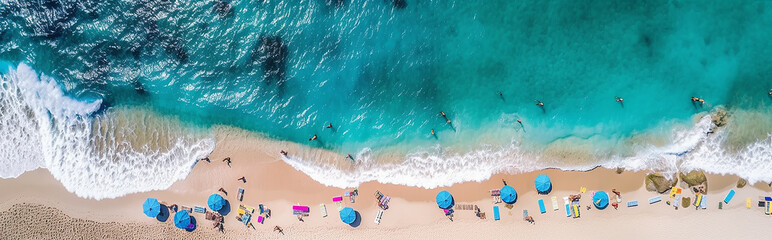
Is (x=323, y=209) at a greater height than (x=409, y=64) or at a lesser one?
lesser

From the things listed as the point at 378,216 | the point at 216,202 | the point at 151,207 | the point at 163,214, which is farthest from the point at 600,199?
the point at 151,207

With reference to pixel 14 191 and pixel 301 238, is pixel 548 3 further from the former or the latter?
pixel 14 191

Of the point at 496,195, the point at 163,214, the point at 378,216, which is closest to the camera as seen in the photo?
the point at 496,195

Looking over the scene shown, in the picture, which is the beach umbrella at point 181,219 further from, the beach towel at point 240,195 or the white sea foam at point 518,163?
the white sea foam at point 518,163

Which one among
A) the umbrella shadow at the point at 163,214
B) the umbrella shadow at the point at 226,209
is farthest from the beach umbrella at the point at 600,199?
the umbrella shadow at the point at 163,214

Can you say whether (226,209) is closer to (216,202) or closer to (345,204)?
(216,202)

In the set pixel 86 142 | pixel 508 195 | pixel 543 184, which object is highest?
pixel 86 142

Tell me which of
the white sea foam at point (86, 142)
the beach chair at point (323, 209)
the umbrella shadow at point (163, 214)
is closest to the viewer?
the beach chair at point (323, 209)

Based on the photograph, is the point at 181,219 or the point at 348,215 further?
the point at 181,219
